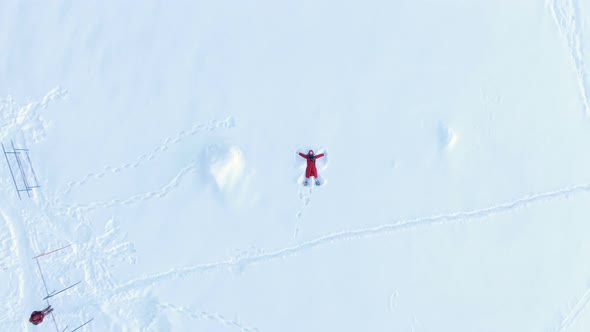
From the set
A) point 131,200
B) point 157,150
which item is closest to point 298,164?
point 157,150

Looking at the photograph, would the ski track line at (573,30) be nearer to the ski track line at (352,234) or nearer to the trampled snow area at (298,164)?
the trampled snow area at (298,164)

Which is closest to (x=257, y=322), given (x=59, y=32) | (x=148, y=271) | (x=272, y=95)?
(x=148, y=271)

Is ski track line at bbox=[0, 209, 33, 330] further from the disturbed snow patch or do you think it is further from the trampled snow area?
the disturbed snow patch

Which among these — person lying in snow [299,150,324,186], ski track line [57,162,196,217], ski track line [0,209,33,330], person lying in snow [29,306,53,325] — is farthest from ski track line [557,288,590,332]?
ski track line [0,209,33,330]

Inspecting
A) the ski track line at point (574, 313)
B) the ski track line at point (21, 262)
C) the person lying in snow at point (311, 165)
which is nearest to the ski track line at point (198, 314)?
the ski track line at point (21, 262)

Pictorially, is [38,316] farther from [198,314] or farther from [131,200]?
[198,314]

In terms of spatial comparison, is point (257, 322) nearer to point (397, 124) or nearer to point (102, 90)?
point (397, 124)
